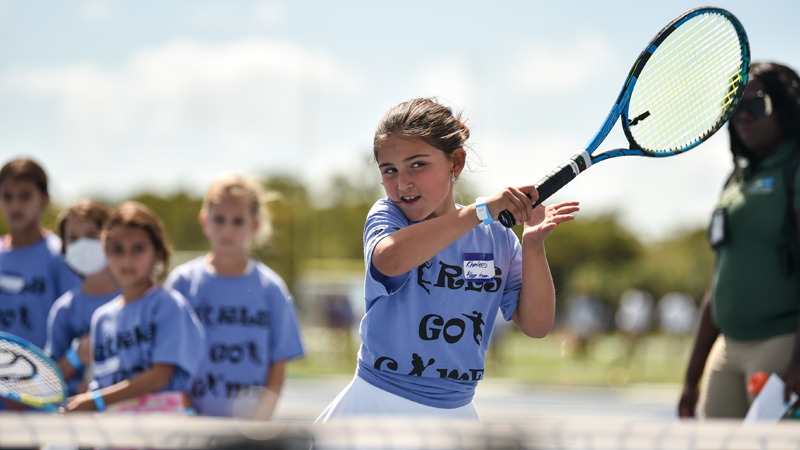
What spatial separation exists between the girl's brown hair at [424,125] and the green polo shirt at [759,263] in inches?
64.6

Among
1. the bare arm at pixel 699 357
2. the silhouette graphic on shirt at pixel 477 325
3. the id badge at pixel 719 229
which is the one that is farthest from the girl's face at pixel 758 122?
the silhouette graphic on shirt at pixel 477 325

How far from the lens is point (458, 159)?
102 inches

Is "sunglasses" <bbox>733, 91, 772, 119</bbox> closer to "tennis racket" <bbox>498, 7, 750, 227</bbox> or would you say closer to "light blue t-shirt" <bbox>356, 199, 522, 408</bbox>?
"tennis racket" <bbox>498, 7, 750, 227</bbox>

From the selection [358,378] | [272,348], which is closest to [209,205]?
[272,348]

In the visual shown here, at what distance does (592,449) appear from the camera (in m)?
1.74

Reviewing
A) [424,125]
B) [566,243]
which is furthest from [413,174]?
[566,243]

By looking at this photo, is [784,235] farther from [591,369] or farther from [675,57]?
[591,369]

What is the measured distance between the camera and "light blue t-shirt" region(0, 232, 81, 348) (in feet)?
15.1

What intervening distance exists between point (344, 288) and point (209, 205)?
107 feet

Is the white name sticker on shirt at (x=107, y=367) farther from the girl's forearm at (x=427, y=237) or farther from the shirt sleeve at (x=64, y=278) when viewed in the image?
the girl's forearm at (x=427, y=237)

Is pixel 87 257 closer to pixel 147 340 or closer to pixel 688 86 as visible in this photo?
pixel 147 340

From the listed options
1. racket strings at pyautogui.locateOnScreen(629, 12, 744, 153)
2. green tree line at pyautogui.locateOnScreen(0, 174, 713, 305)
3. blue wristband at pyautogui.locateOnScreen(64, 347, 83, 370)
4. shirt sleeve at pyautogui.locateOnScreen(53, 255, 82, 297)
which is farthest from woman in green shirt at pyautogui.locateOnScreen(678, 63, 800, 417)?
green tree line at pyautogui.locateOnScreen(0, 174, 713, 305)

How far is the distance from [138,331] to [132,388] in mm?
303

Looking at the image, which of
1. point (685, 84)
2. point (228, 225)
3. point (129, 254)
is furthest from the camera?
point (228, 225)
